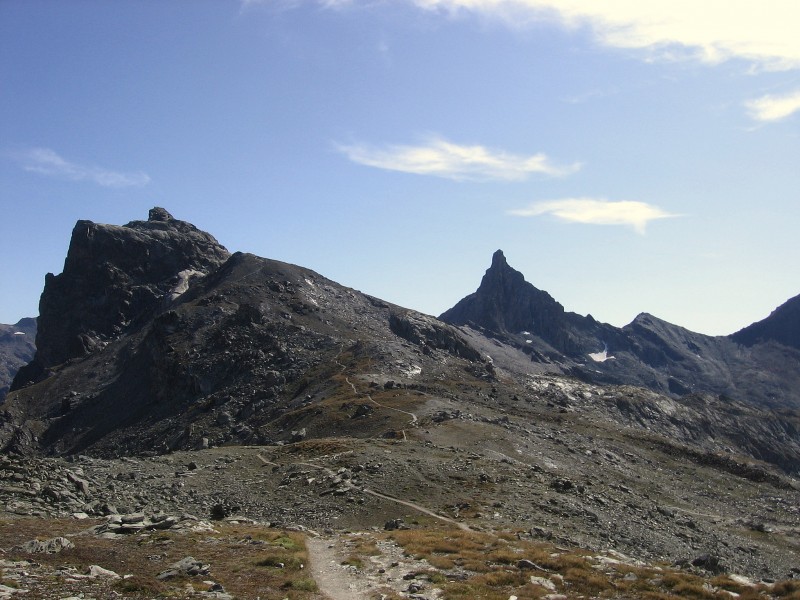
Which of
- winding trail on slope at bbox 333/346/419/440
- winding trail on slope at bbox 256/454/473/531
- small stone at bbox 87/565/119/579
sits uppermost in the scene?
winding trail on slope at bbox 333/346/419/440

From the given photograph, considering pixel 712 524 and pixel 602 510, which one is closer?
pixel 602 510

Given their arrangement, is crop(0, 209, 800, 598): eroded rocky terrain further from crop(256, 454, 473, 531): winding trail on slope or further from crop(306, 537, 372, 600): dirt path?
crop(306, 537, 372, 600): dirt path

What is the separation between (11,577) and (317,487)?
1147 inches

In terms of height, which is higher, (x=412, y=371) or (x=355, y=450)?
(x=412, y=371)

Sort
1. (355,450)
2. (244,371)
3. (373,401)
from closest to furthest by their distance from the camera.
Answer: (355,450), (373,401), (244,371)

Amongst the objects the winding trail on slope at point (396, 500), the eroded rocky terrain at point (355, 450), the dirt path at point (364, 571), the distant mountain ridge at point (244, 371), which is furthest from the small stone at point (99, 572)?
the distant mountain ridge at point (244, 371)

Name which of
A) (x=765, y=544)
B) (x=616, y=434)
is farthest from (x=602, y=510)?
(x=616, y=434)

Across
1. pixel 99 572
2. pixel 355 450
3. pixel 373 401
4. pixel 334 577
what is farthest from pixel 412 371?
pixel 99 572

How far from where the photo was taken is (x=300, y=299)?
6535 inches

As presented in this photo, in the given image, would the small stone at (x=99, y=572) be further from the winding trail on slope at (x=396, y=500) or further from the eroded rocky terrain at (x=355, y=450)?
the winding trail on slope at (x=396, y=500)

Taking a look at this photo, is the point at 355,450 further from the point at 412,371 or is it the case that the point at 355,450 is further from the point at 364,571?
the point at 412,371

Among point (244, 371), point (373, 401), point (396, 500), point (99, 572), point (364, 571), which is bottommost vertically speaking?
point (396, 500)

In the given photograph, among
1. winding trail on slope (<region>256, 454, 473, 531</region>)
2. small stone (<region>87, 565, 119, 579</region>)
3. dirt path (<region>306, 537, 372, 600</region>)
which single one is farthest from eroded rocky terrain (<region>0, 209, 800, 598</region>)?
small stone (<region>87, 565, 119, 579</region>)

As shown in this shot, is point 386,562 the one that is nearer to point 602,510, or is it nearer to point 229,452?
point 602,510
